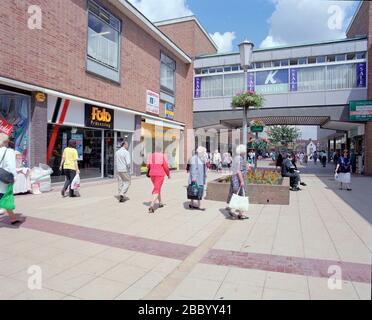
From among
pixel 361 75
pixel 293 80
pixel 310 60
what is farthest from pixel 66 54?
pixel 361 75

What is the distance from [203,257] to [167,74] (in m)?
16.9

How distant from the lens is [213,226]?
6289 mm

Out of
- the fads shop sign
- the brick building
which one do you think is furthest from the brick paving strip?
the fads shop sign

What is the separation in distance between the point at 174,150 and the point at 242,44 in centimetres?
1351

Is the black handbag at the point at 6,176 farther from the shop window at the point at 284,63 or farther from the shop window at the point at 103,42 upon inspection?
the shop window at the point at 284,63

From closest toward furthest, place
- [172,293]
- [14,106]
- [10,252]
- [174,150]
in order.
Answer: [172,293] < [10,252] < [14,106] < [174,150]

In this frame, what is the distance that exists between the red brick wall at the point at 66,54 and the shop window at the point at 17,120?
27.4 inches

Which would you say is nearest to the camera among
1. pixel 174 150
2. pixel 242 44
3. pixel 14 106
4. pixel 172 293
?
pixel 172 293

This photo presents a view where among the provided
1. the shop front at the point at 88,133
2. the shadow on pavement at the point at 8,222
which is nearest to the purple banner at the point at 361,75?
the shop front at the point at 88,133

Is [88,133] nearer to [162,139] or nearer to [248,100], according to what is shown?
[248,100]

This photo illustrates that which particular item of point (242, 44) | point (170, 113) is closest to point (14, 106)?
point (242, 44)

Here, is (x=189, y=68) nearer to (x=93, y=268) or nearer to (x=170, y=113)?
(x=170, y=113)

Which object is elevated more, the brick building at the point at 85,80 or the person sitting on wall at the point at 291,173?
the brick building at the point at 85,80

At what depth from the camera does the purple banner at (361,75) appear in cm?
1920
